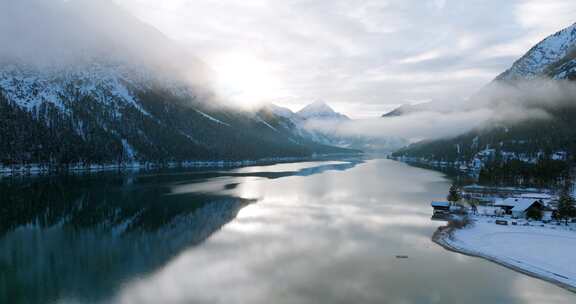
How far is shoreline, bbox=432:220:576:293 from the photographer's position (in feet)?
160

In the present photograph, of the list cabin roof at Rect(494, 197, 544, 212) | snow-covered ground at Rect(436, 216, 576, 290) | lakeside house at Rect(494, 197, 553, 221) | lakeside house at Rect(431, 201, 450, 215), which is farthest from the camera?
lakeside house at Rect(431, 201, 450, 215)

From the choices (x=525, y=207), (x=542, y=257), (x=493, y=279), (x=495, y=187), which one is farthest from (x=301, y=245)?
(x=495, y=187)

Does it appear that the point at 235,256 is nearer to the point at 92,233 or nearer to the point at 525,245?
the point at 92,233

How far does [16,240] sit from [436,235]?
69.0 m

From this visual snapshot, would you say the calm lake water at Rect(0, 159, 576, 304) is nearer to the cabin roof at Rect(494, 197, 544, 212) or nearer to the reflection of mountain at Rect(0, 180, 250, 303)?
the reflection of mountain at Rect(0, 180, 250, 303)

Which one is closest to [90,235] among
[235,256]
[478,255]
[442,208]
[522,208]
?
[235,256]

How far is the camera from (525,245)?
208ft

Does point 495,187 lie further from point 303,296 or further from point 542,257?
point 303,296

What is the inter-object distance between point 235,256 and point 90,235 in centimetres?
2956

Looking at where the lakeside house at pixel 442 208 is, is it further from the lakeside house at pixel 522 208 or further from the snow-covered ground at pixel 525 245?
the lakeside house at pixel 522 208

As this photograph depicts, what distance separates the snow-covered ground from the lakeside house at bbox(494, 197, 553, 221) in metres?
5.32

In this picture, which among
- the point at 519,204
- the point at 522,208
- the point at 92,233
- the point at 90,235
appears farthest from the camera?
the point at 519,204

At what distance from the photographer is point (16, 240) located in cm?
6712

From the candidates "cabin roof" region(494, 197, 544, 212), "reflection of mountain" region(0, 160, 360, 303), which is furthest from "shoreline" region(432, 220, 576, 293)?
"reflection of mountain" region(0, 160, 360, 303)
